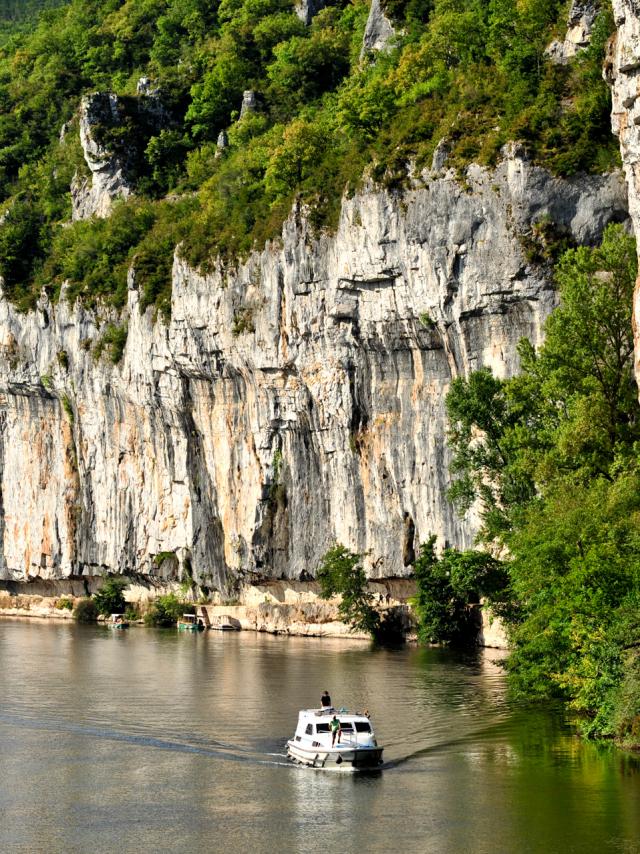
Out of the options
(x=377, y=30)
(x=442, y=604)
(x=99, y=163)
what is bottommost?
(x=442, y=604)

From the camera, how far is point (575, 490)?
3831cm

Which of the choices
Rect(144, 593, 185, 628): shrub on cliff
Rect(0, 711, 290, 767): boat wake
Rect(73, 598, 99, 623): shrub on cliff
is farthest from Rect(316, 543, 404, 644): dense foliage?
Rect(0, 711, 290, 767): boat wake

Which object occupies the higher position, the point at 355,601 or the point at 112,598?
the point at 112,598

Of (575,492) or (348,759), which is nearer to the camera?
(348,759)

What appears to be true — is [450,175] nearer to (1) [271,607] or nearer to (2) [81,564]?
(1) [271,607]

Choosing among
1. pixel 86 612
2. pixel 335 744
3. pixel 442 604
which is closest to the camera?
pixel 335 744

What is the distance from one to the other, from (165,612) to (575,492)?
160ft

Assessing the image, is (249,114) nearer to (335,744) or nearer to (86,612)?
(86,612)

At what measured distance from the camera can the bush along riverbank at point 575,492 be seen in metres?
35.5

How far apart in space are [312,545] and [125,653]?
13.1 meters

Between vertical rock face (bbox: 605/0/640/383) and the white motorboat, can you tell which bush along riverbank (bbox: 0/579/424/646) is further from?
vertical rock face (bbox: 605/0/640/383)

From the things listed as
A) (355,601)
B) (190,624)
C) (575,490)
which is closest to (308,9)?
(190,624)

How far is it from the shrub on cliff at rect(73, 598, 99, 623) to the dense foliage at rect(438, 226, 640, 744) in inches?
1778

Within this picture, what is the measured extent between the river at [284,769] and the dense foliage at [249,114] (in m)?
23.7
